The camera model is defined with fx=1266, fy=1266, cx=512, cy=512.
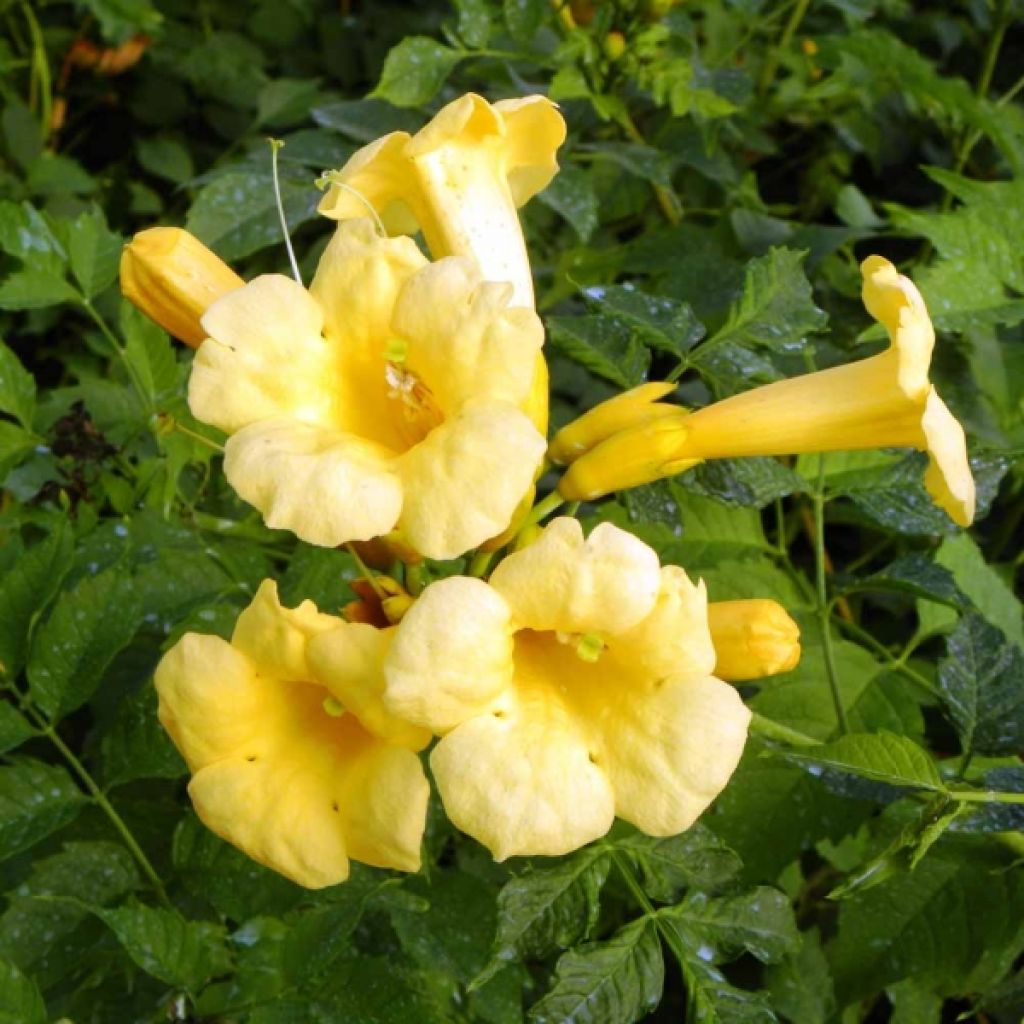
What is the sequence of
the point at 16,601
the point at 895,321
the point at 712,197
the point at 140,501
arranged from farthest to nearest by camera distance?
the point at 712,197
the point at 140,501
the point at 16,601
the point at 895,321

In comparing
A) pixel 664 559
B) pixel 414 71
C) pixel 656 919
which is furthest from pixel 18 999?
pixel 414 71

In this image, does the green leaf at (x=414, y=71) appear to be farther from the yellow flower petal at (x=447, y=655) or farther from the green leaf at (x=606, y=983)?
the green leaf at (x=606, y=983)

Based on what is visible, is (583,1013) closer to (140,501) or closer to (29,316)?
(140,501)

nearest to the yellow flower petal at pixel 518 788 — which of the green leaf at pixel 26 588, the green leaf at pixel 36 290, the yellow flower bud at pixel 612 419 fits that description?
the yellow flower bud at pixel 612 419

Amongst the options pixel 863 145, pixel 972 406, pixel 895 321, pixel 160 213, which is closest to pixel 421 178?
pixel 895 321

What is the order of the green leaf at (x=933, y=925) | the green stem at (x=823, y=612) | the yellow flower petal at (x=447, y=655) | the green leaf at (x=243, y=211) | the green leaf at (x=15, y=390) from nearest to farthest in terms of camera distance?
the yellow flower petal at (x=447, y=655), the green leaf at (x=933, y=925), the green stem at (x=823, y=612), the green leaf at (x=15, y=390), the green leaf at (x=243, y=211)
